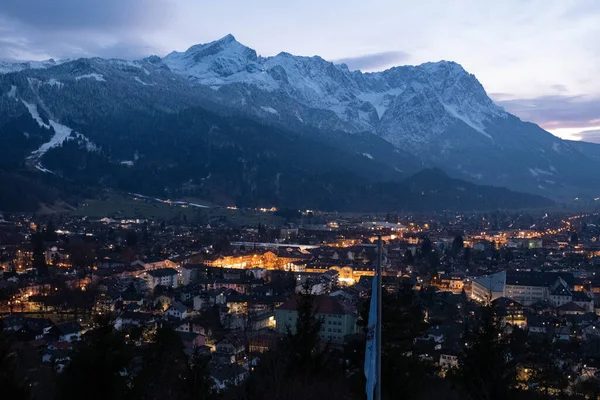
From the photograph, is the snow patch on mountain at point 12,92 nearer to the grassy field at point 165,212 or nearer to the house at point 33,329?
the grassy field at point 165,212

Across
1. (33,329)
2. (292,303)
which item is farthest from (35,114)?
(292,303)

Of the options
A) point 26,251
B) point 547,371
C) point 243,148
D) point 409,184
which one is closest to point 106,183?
point 243,148

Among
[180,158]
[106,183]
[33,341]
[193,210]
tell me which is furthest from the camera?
[180,158]

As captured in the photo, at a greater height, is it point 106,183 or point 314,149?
point 314,149

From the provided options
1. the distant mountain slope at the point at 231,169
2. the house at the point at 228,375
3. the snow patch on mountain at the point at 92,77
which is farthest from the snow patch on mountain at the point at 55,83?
the house at the point at 228,375

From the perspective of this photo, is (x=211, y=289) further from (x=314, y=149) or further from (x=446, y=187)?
(x=314, y=149)

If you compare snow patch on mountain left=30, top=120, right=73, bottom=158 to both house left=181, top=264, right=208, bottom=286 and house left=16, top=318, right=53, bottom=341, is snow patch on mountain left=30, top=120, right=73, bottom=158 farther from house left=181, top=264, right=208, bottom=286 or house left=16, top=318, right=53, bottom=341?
house left=16, top=318, right=53, bottom=341

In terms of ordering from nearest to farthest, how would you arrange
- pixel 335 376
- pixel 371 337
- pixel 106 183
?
pixel 371 337
pixel 335 376
pixel 106 183

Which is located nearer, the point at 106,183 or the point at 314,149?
the point at 106,183
